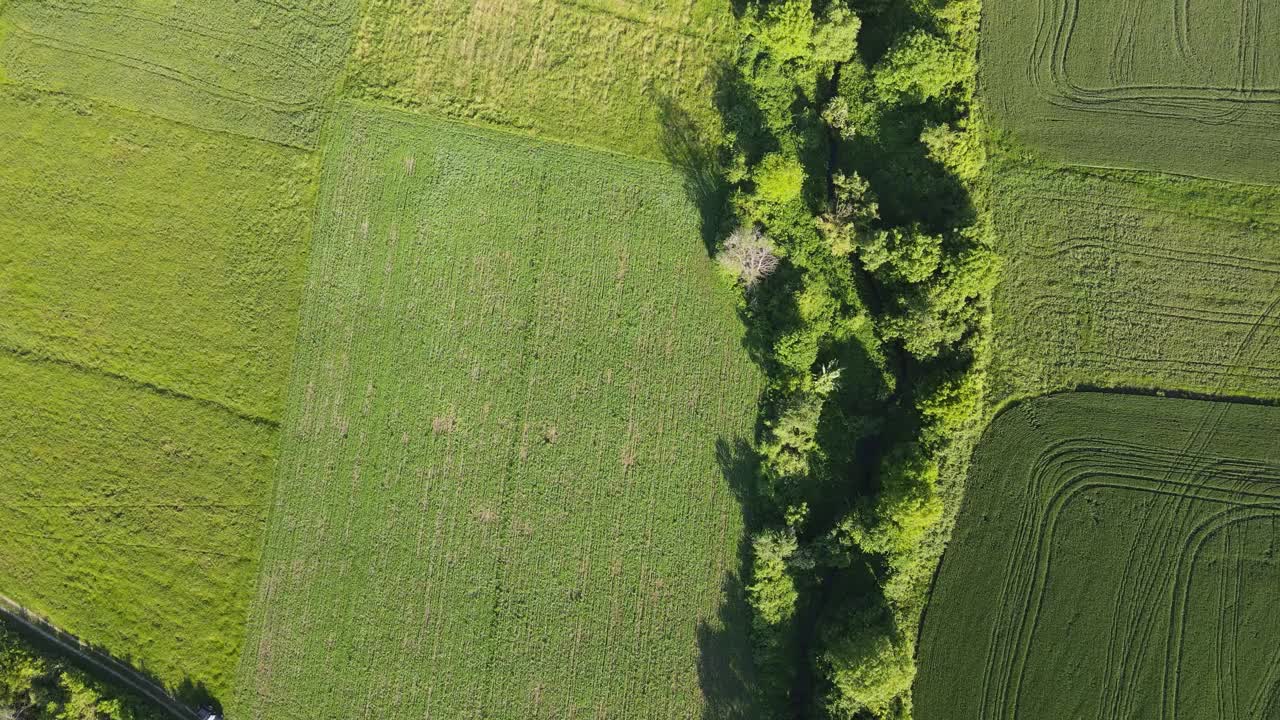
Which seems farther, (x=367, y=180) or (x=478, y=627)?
(x=367, y=180)

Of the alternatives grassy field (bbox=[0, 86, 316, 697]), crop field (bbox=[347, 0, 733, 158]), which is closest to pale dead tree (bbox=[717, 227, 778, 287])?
crop field (bbox=[347, 0, 733, 158])

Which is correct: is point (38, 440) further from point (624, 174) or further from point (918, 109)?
point (918, 109)

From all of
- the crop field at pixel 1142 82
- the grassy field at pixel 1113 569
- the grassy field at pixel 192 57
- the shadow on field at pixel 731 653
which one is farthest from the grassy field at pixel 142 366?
the crop field at pixel 1142 82

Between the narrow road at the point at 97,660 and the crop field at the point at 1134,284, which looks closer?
the narrow road at the point at 97,660

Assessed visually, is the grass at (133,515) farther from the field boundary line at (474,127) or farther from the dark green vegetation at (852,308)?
the dark green vegetation at (852,308)

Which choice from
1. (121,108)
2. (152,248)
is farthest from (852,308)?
(121,108)

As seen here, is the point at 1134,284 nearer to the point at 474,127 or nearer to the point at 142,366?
the point at 474,127

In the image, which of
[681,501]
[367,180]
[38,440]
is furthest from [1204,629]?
[38,440]
